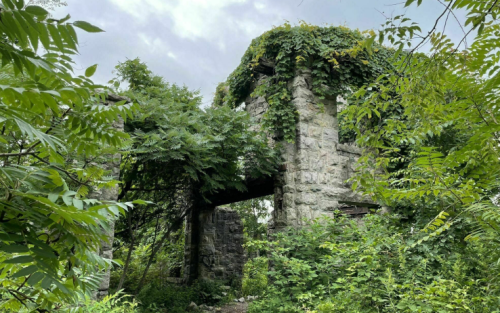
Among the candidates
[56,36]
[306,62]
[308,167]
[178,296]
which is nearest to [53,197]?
[56,36]

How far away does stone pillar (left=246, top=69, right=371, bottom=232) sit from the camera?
5.63m

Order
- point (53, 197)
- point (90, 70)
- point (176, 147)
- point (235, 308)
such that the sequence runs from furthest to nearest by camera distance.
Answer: point (235, 308)
point (176, 147)
point (90, 70)
point (53, 197)

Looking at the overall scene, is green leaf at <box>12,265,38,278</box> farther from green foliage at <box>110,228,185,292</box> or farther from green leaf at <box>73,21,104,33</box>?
green foliage at <box>110,228,185,292</box>

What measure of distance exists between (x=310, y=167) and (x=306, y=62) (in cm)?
185

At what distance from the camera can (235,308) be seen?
712cm

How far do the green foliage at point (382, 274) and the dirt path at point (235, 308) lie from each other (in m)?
2.71

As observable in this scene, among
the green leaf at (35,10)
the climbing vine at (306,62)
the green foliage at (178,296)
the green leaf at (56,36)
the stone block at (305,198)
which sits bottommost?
the green foliage at (178,296)

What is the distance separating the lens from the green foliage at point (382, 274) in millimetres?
2479

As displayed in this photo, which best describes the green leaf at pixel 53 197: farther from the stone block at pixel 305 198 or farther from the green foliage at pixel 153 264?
the green foliage at pixel 153 264

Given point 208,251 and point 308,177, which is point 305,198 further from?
point 208,251

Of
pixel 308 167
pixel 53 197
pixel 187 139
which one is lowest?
pixel 53 197

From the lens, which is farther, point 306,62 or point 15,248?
point 306,62

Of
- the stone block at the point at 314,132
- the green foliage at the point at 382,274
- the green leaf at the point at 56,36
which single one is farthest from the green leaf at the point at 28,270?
the stone block at the point at 314,132

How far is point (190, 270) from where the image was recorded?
8.10 metres
